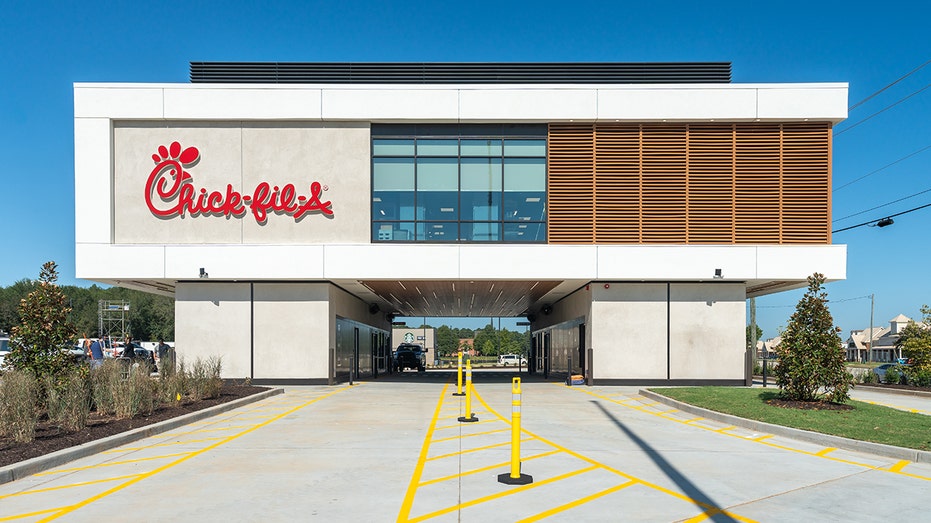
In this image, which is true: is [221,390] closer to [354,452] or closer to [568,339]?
[354,452]

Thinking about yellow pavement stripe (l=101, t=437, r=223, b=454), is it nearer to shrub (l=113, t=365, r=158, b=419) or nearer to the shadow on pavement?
shrub (l=113, t=365, r=158, b=419)

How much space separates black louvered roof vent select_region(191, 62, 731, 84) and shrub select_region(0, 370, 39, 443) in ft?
49.9

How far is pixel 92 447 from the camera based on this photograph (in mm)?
10445

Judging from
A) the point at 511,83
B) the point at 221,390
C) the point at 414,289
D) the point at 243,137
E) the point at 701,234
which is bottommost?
the point at 221,390

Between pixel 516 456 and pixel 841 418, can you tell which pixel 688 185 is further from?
pixel 516 456

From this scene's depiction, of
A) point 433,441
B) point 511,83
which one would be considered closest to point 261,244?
point 511,83

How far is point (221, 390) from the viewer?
63.1 feet

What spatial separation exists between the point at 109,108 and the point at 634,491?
864 inches

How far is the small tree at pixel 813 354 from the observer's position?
50.5 ft

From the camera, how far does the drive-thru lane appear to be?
23.4 feet

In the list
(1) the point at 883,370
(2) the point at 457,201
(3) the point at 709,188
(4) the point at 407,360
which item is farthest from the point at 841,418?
(4) the point at 407,360

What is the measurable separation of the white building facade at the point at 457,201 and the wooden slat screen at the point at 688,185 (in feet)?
0.22

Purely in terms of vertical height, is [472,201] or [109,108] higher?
[109,108]

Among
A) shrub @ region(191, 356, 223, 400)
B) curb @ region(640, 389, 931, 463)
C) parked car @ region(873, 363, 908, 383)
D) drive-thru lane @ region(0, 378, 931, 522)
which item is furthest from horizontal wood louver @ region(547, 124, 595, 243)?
parked car @ region(873, 363, 908, 383)
